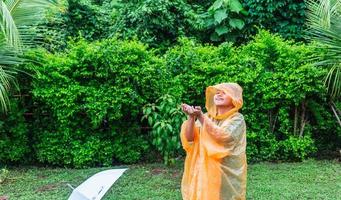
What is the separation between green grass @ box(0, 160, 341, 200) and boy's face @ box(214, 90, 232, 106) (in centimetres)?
215

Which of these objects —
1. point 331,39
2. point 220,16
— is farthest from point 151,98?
point 220,16

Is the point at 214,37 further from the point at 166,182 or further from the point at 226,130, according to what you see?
the point at 226,130

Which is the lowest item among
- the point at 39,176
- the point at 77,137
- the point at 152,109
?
the point at 39,176

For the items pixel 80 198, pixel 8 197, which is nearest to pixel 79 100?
pixel 8 197

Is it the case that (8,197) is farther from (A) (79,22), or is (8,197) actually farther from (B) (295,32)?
(B) (295,32)

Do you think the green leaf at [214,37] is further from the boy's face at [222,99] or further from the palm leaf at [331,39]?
the boy's face at [222,99]

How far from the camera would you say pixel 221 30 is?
883cm

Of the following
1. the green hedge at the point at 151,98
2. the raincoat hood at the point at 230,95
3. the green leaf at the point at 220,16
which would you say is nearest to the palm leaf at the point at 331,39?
the green hedge at the point at 151,98

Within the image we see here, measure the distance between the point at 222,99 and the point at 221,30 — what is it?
5.92 meters

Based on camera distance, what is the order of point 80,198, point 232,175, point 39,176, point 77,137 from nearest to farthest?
point 80,198
point 232,175
point 39,176
point 77,137

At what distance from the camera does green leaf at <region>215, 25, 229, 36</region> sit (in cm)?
880

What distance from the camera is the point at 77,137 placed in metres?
6.46

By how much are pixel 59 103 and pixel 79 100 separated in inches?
11.2

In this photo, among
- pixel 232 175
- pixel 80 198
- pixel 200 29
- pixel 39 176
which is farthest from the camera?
pixel 200 29
